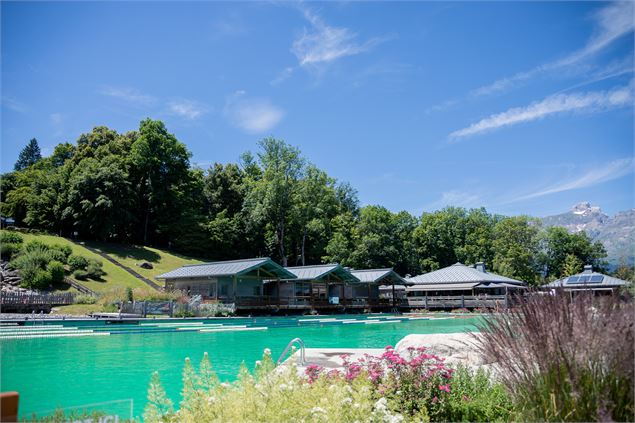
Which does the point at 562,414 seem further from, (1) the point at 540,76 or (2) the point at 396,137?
(2) the point at 396,137

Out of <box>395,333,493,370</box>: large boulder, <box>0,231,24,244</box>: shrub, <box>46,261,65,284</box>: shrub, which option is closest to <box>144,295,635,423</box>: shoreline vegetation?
<box>395,333,493,370</box>: large boulder

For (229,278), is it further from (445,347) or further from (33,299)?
(445,347)

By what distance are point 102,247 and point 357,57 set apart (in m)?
39.6

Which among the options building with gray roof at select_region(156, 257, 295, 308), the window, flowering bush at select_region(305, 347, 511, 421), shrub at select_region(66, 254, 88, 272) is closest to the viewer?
flowering bush at select_region(305, 347, 511, 421)

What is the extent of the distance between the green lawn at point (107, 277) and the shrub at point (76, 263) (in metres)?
1.44

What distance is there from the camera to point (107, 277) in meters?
35.6

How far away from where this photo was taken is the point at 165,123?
55281 mm

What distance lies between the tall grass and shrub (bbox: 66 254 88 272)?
35.9 metres

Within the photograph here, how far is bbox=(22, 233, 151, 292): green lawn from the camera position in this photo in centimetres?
3328

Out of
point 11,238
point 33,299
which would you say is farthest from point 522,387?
point 11,238

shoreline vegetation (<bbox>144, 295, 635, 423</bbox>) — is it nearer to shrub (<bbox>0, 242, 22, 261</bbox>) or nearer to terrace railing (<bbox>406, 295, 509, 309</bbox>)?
terrace railing (<bbox>406, 295, 509, 309</bbox>)

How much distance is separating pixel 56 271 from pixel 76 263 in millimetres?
3291

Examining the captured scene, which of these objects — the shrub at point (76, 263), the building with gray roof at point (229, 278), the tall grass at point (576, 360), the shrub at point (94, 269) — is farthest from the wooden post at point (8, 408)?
the shrub at point (76, 263)

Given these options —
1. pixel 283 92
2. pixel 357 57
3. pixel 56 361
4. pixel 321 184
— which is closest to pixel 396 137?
pixel 283 92
